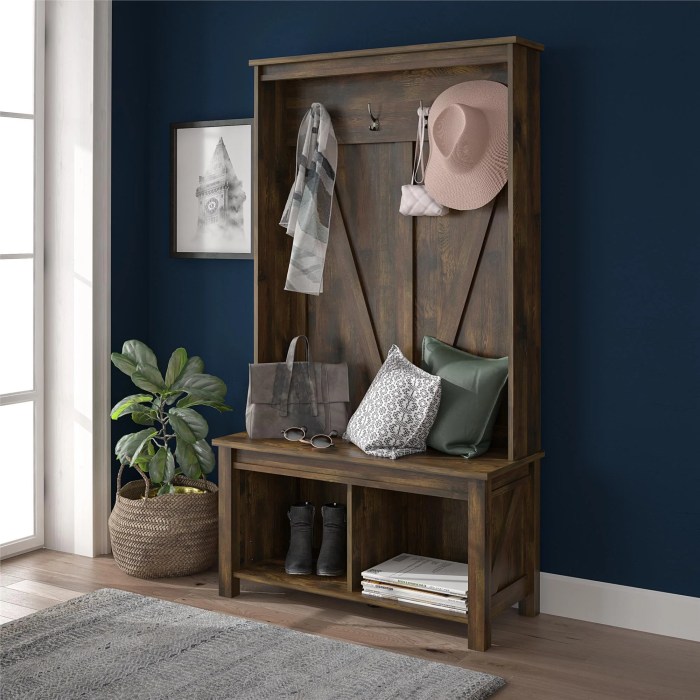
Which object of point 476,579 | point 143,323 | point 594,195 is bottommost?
point 476,579

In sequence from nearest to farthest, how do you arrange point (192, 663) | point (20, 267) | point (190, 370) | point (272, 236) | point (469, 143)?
point (192, 663)
point (469, 143)
point (272, 236)
point (190, 370)
point (20, 267)

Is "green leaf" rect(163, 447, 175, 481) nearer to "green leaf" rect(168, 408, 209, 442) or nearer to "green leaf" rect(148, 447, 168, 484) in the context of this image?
"green leaf" rect(148, 447, 168, 484)

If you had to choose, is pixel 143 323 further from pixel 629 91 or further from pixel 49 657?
pixel 629 91

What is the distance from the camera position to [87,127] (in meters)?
4.19

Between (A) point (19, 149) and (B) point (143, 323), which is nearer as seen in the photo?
(A) point (19, 149)

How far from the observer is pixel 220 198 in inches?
168

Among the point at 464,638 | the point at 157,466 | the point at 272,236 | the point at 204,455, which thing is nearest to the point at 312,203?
the point at 272,236

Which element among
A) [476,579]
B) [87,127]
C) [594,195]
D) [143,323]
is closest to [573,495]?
[476,579]

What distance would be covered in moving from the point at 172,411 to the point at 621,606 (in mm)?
1829

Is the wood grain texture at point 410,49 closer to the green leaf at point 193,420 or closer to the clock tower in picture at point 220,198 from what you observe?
the clock tower in picture at point 220,198

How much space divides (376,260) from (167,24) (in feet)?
4.88

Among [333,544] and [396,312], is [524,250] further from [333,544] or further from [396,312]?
[333,544]

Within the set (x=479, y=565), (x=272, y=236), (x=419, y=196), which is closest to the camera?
(x=479, y=565)

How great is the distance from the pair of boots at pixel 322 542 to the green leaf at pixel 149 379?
718mm
